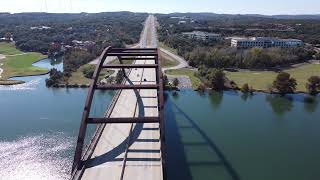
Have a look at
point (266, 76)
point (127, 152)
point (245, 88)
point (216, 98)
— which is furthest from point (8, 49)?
point (127, 152)

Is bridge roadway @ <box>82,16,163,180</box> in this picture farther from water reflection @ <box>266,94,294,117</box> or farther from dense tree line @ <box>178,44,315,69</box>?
dense tree line @ <box>178,44,315,69</box>

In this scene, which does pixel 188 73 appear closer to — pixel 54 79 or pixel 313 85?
pixel 313 85

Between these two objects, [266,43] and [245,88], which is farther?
[266,43]

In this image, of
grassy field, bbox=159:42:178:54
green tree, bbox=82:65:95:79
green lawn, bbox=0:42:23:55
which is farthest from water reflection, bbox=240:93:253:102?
green lawn, bbox=0:42:23:55

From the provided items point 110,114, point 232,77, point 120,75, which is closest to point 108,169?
point 110,114

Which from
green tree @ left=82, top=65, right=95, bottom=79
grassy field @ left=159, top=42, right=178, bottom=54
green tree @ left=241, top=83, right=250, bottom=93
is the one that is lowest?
green tree @ left=241, top=83, right=250, bottom=93

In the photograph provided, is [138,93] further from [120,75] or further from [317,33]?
[317,33]
